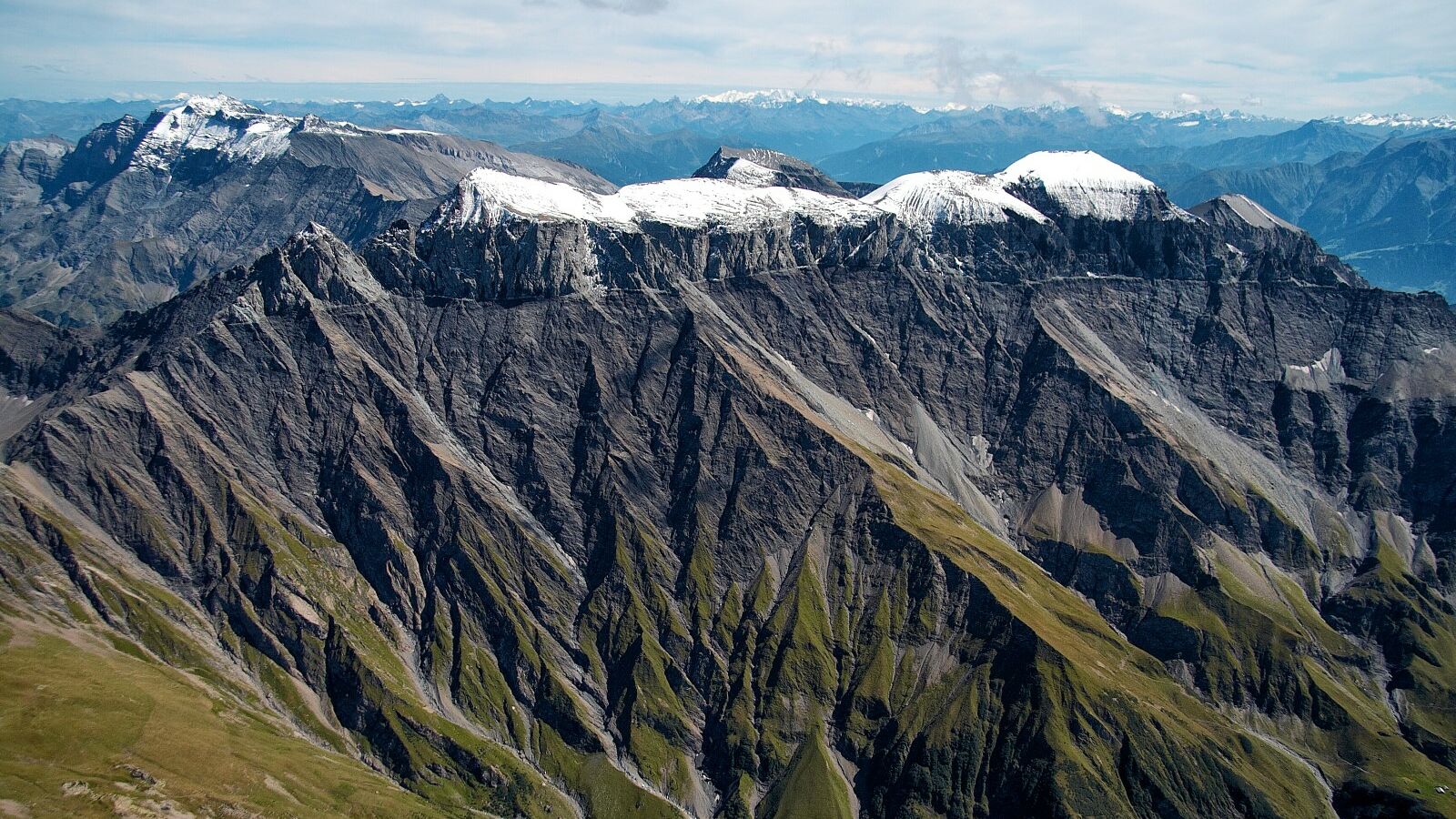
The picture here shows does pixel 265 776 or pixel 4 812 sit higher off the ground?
pixel 4 812

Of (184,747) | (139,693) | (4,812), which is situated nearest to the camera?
(4,812)

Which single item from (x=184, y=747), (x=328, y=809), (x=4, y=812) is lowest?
(x=328, y=809)

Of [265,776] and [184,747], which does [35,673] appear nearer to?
[184,747]

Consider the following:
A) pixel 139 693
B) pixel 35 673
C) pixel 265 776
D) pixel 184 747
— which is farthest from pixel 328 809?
pixel 35 673

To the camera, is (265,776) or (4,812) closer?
(4,812)

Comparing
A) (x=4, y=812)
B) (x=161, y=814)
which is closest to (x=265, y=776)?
(x=161, y=814)

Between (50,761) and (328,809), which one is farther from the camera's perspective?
(328,809)

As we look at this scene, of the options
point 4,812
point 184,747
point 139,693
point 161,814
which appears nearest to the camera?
point 4,812

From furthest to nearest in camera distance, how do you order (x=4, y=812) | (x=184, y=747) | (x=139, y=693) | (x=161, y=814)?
(x=139, y=693) → (x=184, y=747) → (x=161, y=814) → (x=4, y=812)

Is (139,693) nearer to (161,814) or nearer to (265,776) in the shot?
(265,776)
